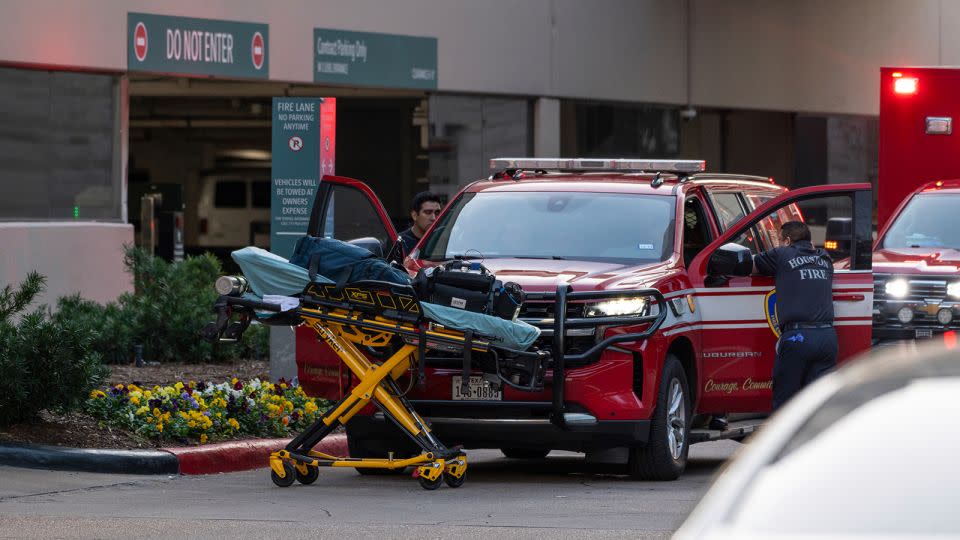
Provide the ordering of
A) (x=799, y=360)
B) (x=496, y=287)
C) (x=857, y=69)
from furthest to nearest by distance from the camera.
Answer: (x=857, y=69) → (x=799, y=360) → (x=496, y=287)

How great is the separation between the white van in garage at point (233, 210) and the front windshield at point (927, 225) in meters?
20.8

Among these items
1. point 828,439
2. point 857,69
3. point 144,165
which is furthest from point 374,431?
point 144,165

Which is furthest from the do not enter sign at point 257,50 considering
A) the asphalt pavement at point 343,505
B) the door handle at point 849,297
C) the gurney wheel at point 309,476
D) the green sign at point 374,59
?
the gurney wheel at point 309,476

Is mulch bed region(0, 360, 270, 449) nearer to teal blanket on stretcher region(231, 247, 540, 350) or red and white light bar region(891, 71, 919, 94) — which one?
teal blanket on stretcher region(231, 247, 540, 350)

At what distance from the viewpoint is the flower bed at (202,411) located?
1199 centimetres

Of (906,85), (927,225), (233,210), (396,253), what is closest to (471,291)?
(396,253)

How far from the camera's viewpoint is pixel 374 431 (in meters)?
10.7

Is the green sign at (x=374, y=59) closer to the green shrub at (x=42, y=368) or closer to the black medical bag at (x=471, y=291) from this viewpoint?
the green shrub at (x=42, y=368)

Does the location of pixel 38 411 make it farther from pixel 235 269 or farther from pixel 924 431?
pixel 235 269

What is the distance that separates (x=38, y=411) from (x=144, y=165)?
995 inches

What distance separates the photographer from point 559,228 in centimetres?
1173

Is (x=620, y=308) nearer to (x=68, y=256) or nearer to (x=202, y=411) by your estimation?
(x=202, y=411)

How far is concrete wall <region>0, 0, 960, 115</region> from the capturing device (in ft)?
68.4

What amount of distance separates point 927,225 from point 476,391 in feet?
24.4
